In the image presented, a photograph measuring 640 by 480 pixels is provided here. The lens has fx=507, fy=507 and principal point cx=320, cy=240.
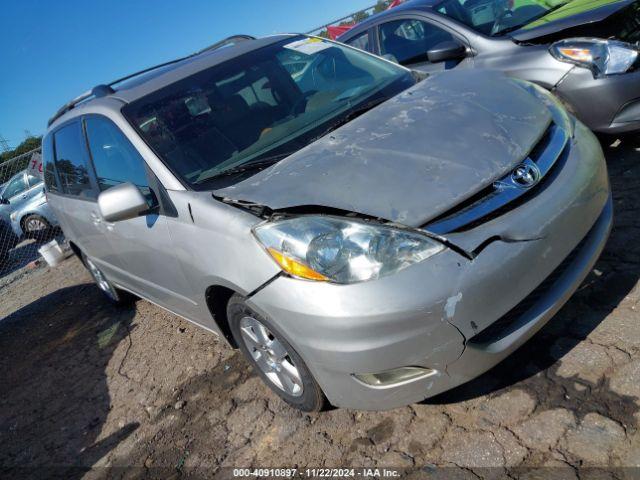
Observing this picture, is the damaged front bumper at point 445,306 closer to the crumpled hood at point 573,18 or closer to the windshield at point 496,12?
the crumpled hood at point 573,18

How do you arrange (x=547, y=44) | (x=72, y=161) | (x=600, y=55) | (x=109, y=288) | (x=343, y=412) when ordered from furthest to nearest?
1. (x=109, y=288)
2. (x=72, y=161)
3. (x=547, y=44)
4. (x=600, y=55)
5. (x=343, y=412)

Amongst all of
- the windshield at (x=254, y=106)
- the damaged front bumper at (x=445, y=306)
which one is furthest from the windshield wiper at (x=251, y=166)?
the damaged front bumper at (x=445, y=306)

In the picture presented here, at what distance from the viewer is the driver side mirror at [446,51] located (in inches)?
168

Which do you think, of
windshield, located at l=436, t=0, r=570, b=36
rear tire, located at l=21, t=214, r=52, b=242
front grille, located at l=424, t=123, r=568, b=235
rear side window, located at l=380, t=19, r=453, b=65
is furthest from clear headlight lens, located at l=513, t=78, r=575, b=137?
rear tire, located at l=21, t=214, r=52, b=242

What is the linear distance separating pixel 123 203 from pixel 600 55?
3.31 metres

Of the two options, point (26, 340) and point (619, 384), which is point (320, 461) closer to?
point (619, 384)

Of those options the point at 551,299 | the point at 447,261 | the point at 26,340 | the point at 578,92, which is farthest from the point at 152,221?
the point at 26,340

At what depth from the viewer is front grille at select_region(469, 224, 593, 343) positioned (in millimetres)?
1953

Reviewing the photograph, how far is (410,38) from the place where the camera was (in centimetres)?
505

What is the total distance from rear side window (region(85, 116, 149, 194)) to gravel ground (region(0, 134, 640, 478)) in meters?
1.28

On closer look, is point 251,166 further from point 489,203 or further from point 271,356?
point 489,203

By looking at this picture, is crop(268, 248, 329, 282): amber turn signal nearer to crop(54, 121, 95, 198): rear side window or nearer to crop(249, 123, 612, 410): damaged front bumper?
crop(249, 123, 612, 410): damaged front bumper

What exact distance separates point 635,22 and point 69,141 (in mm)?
4345

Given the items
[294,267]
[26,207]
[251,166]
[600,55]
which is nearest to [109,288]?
[251,166]
